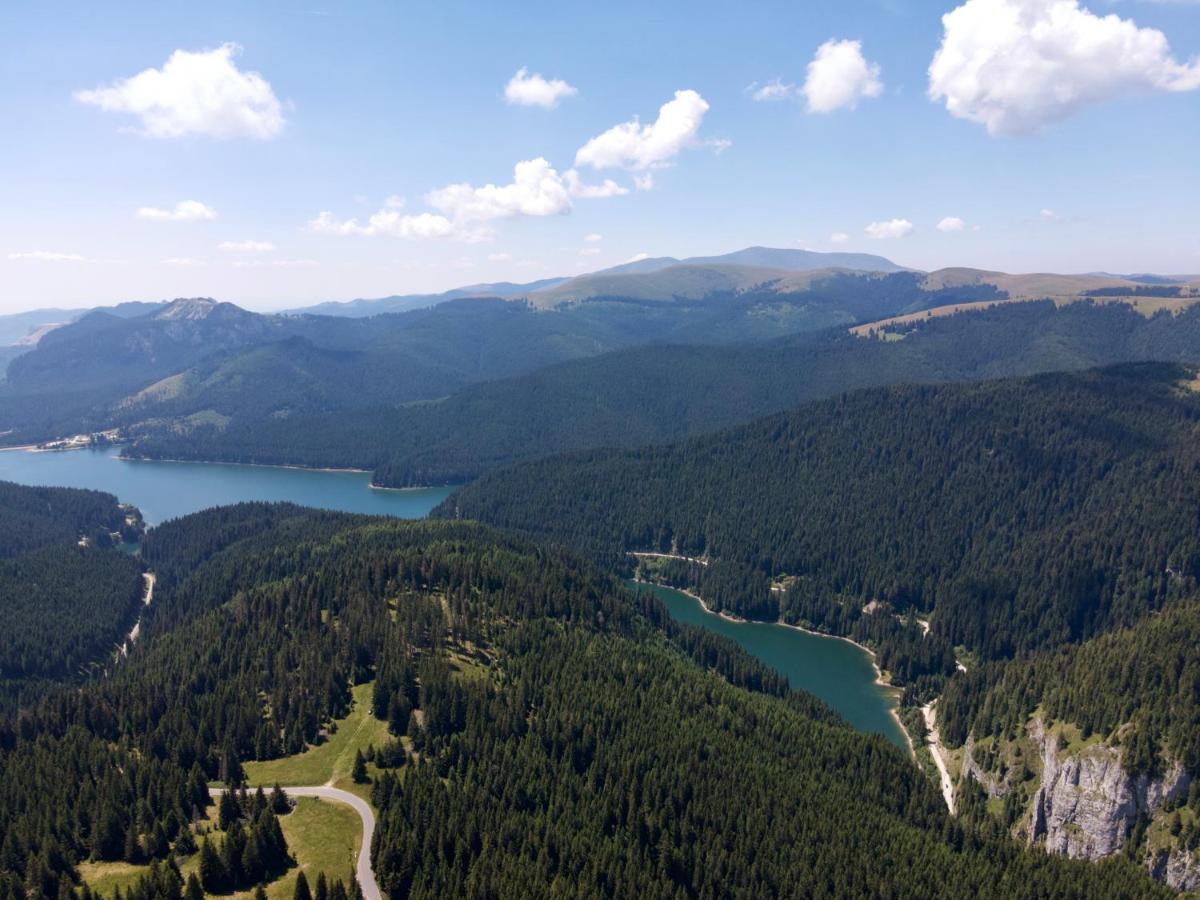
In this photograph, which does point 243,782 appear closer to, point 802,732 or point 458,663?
point 458,663

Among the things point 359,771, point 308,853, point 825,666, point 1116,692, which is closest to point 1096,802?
point 1116,692

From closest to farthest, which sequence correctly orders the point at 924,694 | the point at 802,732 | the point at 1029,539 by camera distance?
1. the point at 802,732
2. the point at 924,694
3. the point at 1029,539

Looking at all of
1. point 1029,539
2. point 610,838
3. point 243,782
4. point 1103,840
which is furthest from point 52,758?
point 1029,539

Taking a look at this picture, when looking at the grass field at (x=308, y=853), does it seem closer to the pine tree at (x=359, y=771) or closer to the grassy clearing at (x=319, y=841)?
the grassy clearing at (x=319, y=841)

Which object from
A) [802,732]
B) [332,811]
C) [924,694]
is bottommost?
[924,694]

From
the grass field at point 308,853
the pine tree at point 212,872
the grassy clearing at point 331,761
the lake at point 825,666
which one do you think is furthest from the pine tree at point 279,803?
the lake at point 825,666

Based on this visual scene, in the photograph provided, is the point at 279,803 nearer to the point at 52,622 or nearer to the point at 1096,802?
the point at 1096,802
